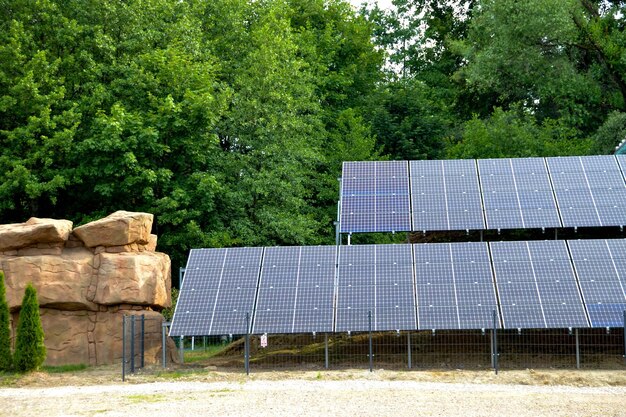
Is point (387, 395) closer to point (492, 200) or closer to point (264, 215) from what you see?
point (492, 200)

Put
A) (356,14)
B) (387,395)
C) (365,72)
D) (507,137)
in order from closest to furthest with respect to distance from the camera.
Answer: (387,395), (507,137), (365,72), (356,14)

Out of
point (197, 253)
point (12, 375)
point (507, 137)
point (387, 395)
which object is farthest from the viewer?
point (507, 137)

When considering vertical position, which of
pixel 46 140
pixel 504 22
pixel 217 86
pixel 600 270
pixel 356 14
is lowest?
pixel 600 270

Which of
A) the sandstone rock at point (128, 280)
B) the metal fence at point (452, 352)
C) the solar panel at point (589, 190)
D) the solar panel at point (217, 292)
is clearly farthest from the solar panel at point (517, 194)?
the sandstone rock at point (128, 280)

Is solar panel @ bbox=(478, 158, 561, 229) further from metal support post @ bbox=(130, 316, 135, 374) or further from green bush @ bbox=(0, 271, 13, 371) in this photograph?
green bush @ bbox=(0, 271, 13, 371)

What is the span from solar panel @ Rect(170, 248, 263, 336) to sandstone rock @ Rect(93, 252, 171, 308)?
1308mm

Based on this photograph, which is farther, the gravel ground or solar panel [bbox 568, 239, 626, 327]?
solar panel [bbox 568, 239, 626, 327]

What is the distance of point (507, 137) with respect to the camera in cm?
4119

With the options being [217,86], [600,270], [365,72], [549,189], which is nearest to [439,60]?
[365,72]

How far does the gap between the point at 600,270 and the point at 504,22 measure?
22.3 meters

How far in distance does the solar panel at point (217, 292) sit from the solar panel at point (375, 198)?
3.90m

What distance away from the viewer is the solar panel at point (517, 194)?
26.8 meters

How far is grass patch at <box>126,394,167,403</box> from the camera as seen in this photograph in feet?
60.7

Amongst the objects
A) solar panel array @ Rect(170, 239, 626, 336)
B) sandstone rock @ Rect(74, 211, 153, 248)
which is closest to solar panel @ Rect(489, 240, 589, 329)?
solar panel array @ Rect(170, 239, 626, 336)
